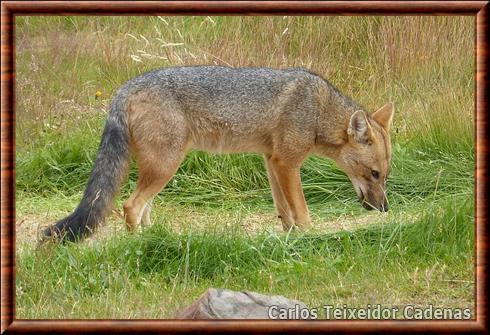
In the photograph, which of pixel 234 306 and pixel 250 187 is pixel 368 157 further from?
pixel 234 306

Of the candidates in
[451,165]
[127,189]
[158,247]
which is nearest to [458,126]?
[451,165]

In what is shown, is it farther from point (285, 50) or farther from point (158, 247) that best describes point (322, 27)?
point (158, 247)

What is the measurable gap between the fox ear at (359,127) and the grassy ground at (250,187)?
0.64m

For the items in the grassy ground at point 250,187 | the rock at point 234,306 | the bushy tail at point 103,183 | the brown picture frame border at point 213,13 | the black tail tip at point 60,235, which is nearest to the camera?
the rock at point 234,306

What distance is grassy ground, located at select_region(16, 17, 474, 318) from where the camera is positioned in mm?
6059

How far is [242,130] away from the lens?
318 inches

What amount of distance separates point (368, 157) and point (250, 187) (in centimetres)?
129

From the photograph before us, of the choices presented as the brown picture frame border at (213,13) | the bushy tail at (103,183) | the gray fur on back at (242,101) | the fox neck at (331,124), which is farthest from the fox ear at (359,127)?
the brown picture frame border at (213,13)

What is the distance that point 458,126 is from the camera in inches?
356

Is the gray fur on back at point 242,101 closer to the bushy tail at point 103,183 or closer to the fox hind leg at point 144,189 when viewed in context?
the bushy tail at point 103,183

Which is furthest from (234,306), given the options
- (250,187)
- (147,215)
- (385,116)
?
(250,187)

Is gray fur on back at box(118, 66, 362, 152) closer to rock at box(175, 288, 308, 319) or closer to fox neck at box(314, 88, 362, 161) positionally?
fox neck at box(314, 88, 362, 161)

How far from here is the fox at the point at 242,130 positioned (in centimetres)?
754

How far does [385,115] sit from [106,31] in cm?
556
